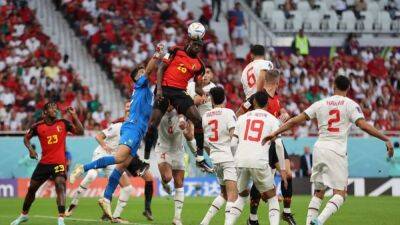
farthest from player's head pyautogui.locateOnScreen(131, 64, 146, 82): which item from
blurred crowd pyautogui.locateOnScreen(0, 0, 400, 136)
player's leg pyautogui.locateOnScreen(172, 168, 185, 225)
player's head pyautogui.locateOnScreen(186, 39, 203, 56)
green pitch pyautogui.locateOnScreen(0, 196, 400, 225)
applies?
blurred crowd pyautogui.locateOnScreen(0, 0, 400, 136)

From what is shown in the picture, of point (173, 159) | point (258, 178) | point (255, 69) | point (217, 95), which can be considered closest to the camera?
point (258, 178)

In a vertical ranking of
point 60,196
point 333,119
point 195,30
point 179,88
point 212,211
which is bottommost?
point 212,211

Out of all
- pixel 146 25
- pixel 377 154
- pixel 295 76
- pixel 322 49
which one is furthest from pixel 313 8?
pixel 377 154

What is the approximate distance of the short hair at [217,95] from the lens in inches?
716

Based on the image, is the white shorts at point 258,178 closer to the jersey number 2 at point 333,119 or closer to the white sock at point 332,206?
the white sock at point 332,206

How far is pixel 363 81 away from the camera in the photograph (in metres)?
43.1

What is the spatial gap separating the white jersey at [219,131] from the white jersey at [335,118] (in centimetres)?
185

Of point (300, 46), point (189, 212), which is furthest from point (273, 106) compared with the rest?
point (300, 46)

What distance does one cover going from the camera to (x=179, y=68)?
1948 cm

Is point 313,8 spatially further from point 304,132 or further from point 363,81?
point 304,132

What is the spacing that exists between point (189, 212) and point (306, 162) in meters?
12.2

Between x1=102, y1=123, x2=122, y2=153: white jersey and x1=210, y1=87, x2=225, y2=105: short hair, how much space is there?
228 inches

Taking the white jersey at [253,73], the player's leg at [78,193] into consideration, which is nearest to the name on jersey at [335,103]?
the white jersey at [253,73]

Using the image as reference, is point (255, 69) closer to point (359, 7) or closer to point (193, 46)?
point (193, 46)
